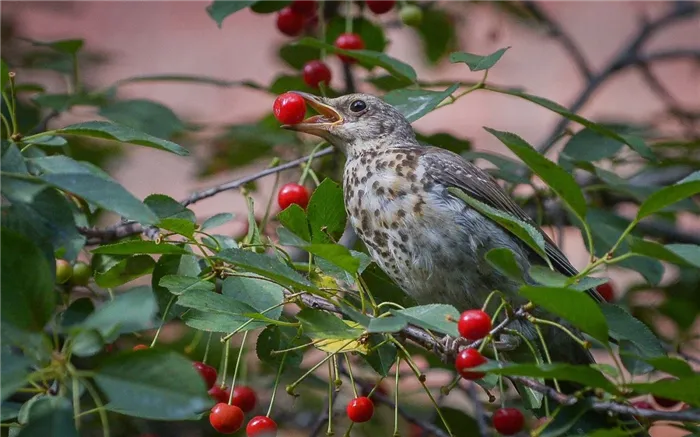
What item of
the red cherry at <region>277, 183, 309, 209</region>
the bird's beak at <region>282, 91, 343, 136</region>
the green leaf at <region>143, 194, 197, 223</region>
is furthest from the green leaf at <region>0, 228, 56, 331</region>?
the bird's beak at <region>282, 91, 343, 136</region>

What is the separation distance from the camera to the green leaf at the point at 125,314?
0.77 m

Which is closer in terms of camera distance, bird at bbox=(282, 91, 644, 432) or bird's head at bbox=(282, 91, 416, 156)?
bird at bbox=(282, 91, 644, 432)

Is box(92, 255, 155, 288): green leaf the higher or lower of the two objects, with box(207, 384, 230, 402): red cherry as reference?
higher

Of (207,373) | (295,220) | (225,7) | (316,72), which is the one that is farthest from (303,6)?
(207,373)

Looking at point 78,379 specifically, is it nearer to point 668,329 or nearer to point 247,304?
point 247,304

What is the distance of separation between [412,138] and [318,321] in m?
Result: 0.84

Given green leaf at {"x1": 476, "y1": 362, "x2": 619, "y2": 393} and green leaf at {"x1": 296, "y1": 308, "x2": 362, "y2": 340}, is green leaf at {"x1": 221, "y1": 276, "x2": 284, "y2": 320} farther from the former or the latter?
green leaf at {"x1": 476, "y1": 362, "x2": 619, "y2": 393}

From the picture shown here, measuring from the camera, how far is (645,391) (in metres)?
0.90

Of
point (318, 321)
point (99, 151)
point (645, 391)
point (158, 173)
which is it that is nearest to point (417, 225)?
point (318, 321)

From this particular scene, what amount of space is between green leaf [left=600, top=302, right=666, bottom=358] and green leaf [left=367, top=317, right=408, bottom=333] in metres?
0.26

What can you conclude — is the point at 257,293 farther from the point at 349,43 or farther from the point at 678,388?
the point at 349,43

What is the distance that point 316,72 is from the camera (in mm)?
1651

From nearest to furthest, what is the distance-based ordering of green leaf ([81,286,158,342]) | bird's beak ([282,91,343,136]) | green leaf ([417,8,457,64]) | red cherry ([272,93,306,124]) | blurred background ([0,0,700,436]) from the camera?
green leaf ([81,286,158,342]) → red cherry ([272,93,306,124]) → bird's beak ([282,91,343,136]) → green leaf ([417,8,457,64]) → blurred background ([0,0,700,436])

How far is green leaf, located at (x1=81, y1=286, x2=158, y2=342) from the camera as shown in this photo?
0.77m
